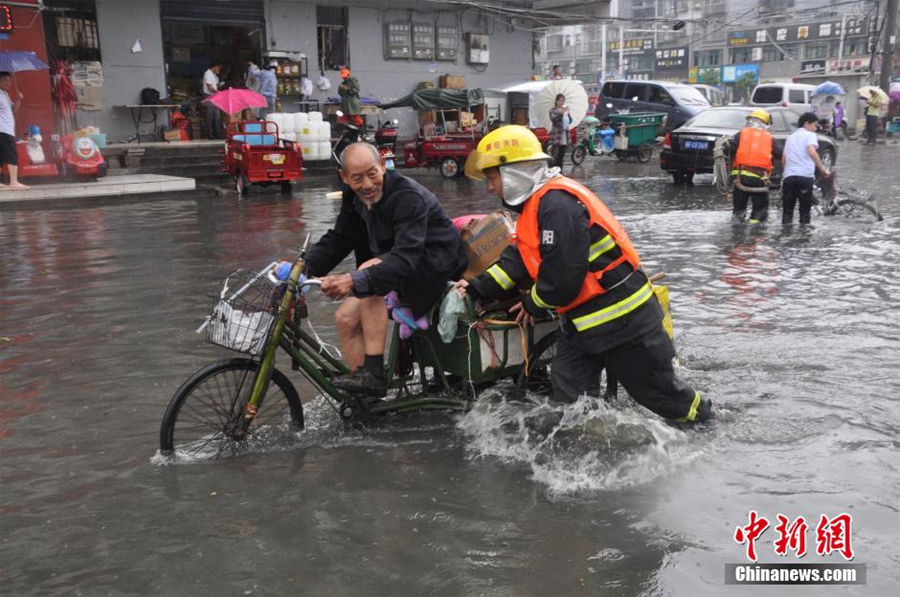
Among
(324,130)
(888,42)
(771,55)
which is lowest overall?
(324,130)

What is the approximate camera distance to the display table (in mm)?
21609

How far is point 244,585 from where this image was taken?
10.9ft

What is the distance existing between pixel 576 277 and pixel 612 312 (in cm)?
31

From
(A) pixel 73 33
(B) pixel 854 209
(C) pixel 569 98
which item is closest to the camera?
(B) pixel 854 209

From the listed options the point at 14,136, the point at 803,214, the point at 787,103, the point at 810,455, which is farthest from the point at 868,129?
the point at 810,455

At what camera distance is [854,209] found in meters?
13.1

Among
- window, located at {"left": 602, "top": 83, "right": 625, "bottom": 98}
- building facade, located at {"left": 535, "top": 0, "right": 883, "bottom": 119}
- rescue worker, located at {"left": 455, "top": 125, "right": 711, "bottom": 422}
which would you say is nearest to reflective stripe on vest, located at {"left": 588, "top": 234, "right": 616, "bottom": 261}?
rescue worker, located at {"left": 455, "top": 125, "right": 711, "bottom": 422}

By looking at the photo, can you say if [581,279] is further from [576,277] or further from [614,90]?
[614,90]

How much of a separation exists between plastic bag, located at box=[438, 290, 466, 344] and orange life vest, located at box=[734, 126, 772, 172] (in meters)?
8.71

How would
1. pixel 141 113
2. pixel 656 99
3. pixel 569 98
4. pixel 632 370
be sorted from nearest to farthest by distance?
1. pixel 632 370
2. pixel 141 113
3. pixel 569 98
4. pixel 656 99

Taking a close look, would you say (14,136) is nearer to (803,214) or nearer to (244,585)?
(803,214)

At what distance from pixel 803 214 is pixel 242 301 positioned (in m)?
10.0

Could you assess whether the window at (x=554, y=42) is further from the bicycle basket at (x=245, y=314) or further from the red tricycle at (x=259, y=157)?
the bicycle basket at (x=245, y=314)

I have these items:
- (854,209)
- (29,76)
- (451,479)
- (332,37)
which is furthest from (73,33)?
(451,479)
